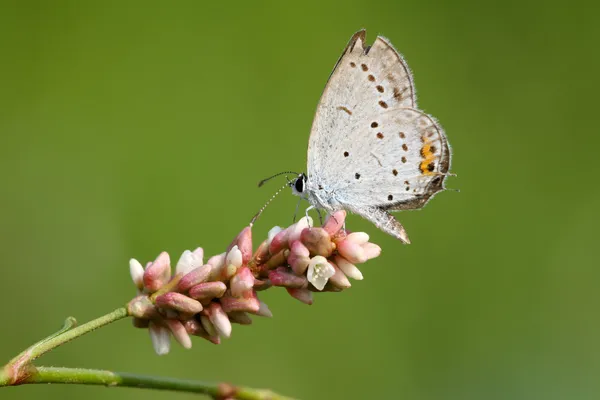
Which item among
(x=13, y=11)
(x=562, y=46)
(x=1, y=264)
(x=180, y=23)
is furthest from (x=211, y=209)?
(x=562, y=46)

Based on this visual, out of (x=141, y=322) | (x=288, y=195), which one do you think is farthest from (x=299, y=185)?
(x=288, y=195)

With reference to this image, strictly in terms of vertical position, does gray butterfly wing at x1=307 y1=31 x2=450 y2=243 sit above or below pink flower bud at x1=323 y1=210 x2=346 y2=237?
above

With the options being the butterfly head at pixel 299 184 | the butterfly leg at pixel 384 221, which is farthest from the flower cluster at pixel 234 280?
the butterfly head at pixel 299 184

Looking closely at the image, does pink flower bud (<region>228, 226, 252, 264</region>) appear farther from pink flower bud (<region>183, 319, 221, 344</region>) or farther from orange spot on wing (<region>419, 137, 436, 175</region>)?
orange spot on wing (<region>419, 137, 436, 175</region>)

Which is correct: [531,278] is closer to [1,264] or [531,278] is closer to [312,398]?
[312,398]

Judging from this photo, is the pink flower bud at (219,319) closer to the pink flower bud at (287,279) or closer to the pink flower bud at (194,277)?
the pink flower bud at (194,277)

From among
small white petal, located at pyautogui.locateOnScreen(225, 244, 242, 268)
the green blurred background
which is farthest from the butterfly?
the green blurred background
